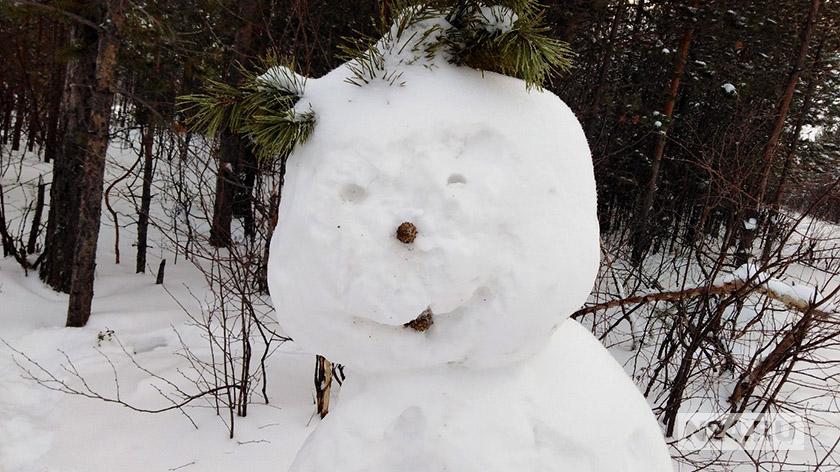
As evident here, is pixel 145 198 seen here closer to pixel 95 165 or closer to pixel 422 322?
pixel 95 165

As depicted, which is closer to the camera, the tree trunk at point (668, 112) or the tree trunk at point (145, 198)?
the tree trunk at point (145, 198)

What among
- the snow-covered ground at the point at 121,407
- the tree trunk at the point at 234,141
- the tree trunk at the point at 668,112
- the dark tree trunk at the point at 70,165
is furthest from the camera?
the tree trunk at the point at 668,112

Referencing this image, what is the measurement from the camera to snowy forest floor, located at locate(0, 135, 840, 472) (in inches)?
159

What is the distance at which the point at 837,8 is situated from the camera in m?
8.38

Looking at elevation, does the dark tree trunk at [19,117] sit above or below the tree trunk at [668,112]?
below

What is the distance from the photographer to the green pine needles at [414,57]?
1460 millimetres

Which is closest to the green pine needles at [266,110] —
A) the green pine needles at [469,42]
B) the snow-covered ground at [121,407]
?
the green pine needles at [469,42]

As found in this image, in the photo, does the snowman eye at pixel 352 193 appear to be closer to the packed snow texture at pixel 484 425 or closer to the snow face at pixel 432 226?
the snow face at pixel 432 226

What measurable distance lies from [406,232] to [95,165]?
18.2 feet

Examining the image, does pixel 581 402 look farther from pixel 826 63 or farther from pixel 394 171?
pixel 826 63

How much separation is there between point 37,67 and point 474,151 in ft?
45.0

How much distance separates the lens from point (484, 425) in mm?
1521

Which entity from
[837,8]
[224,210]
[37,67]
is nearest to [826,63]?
[837,8]

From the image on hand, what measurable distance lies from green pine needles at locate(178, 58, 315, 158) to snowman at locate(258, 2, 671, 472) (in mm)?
13
